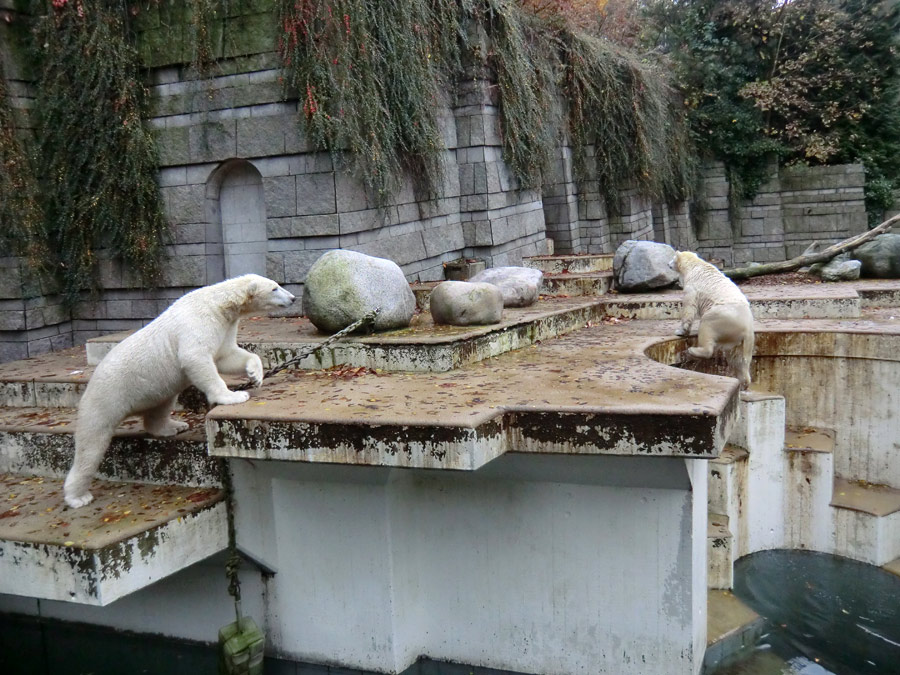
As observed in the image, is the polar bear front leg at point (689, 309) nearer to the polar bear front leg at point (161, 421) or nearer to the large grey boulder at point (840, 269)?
the polar bear front leg at point (161, 421)

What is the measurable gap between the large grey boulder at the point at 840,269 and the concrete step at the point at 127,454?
7778 millimetres

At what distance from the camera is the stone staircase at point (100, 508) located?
4109mm

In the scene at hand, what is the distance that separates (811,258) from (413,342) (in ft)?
21.9

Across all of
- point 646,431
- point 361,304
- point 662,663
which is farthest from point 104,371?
point 662,663

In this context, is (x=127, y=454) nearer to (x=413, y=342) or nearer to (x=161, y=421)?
(x=161, y=421)

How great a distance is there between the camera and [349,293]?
5.91 m

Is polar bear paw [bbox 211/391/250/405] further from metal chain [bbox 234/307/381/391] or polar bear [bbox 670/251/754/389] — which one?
polar bear [bbox 670/251/754/389]

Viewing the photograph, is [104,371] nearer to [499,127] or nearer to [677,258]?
[677,258]

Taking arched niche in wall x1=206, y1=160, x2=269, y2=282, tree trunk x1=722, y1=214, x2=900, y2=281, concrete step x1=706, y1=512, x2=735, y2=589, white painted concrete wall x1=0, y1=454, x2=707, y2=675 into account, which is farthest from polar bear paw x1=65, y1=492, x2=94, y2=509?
tree trunk x1=722, y1=214, x2=900, y2=281

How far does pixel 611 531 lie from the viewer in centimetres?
465

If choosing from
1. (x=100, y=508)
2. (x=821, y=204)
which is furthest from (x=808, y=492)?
(x=821, y=204)

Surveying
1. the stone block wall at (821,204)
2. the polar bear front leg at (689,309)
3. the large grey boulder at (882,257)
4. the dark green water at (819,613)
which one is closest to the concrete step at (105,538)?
the dark green water at (819,613)

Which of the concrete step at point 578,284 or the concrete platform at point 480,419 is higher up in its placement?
the concrete step at point 578,284

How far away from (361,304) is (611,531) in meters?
2.43
